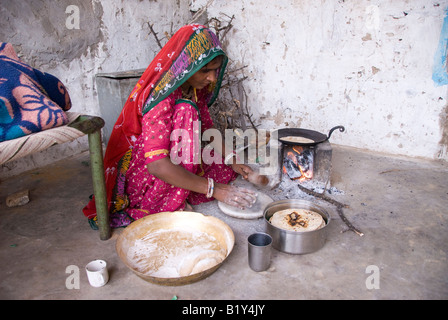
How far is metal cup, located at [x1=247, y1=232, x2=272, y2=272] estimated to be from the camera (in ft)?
5.55

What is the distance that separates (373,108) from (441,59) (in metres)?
0.71

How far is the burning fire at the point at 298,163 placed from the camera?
106 inches

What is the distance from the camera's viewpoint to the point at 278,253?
1.92 meters

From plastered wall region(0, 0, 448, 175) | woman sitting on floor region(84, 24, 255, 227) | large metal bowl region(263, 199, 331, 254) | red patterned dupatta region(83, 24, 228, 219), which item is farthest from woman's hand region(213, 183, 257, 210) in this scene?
plastered wall region(0, 0, 448, 175)

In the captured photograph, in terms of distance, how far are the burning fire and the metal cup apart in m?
1.08

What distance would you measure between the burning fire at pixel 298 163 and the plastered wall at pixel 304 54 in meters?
1.19

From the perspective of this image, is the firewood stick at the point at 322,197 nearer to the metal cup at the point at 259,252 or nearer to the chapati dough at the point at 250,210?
the chapati dough at the point at 250,210

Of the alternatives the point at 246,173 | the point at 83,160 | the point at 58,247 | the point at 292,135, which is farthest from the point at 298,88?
the point at 58,247

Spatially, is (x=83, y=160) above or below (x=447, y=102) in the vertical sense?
below

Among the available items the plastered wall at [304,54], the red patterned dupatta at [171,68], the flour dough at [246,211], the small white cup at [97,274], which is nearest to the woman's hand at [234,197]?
the flour dough at [246,211]

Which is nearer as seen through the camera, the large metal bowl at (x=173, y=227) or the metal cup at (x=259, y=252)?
the metal cup at (x=259, y=252)

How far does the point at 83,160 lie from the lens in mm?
3256

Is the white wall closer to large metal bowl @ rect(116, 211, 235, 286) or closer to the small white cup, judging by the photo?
large metal bowl @ rect(116, 211, 235, 286)

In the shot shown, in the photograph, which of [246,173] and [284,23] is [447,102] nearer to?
[284,23]
